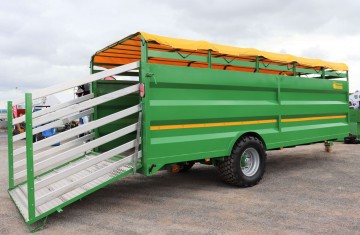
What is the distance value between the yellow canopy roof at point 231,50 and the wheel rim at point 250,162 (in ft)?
5.54

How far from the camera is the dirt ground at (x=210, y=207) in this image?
3.93 metres

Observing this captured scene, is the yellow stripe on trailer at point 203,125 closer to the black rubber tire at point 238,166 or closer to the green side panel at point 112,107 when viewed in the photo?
the black rubber tire at point 238,166

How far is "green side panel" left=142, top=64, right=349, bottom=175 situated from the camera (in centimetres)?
465

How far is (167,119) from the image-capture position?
4.73 metres

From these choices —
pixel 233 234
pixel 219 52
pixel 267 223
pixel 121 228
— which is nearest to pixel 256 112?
pixel 219 52

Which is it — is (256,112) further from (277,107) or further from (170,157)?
(170,157)

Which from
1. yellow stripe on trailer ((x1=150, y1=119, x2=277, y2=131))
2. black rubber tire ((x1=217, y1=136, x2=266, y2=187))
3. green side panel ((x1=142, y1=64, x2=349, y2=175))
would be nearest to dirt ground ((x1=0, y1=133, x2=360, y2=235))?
black rubber tire ((x1=217, y1=136, x2=266, y2=187))

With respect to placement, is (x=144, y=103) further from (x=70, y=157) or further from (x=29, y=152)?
(x=29, y=152)

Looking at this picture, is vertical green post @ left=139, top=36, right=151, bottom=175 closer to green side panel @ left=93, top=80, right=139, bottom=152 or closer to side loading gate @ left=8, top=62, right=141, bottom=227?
side loading gate @ left=8, top=62, right=141, bottom=227

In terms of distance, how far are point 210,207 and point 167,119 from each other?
1374 mm

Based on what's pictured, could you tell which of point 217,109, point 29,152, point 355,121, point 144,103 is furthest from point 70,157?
point 355,121

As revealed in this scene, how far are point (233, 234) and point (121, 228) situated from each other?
4.31 feet

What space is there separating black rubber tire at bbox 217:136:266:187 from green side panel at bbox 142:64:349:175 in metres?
0.14

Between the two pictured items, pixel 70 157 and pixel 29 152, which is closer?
pixel 29 152
